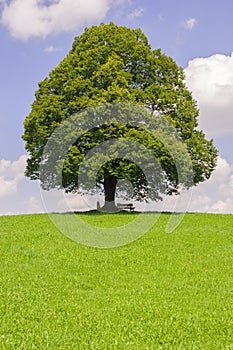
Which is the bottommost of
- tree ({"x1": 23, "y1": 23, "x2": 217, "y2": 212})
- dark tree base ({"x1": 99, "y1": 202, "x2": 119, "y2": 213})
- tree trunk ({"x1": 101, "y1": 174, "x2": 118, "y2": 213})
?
dark tree base ({"x1": 99, "y1": 202, "x2": 119, "y2": 213})

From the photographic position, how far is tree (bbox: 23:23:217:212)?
123 feet

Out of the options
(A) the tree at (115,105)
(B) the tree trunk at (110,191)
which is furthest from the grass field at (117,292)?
(B) the tree trunk at (110,191)

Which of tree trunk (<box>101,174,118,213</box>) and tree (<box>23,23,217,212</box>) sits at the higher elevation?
tree (<box>23,23,217,212</box>)

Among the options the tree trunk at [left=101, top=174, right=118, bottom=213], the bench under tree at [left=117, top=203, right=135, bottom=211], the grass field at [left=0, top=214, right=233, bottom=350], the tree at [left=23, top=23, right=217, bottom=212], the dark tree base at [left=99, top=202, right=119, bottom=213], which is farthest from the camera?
the bench under tree at [left=117, top=203, right=135, bottom=211]

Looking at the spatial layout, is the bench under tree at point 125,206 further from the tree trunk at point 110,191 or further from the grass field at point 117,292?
the grass field at point 117,292

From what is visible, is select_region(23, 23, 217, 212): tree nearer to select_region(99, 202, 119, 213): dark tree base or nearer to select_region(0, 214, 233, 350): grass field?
select_region(99, 202, 119, 213): dark tree base

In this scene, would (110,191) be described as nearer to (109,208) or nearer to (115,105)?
(109,208)

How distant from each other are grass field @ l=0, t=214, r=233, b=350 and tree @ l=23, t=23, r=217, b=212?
10170 millimetres

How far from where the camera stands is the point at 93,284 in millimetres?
17641

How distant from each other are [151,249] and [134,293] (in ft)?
27.2

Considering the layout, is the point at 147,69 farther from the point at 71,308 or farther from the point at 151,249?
the point at 71,308

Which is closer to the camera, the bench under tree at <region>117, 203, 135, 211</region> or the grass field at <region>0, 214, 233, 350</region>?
the grass field at <region>0, 214, 233, 350</region>

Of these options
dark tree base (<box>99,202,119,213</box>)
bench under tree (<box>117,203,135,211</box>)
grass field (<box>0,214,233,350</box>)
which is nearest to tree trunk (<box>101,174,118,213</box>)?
dark tree base (<box>99,202,119,213</box>)

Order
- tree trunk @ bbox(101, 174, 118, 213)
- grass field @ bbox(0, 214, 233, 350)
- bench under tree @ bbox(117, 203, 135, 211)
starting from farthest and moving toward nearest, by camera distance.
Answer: bench under tree @ bbox(117, 203, 135, 211) → tree trunk @ bbox(101, 174, 118, 213) → grass field @ bbox(0, 214, 233, 350)
